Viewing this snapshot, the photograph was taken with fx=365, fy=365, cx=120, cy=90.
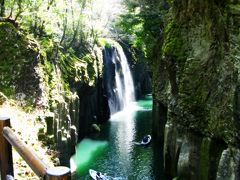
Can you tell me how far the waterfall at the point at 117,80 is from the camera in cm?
4427

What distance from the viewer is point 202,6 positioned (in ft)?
58.2

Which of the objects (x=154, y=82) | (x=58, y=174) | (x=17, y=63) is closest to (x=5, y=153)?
(x=58, y=174)

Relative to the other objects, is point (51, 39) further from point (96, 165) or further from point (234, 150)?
point (234, 150)

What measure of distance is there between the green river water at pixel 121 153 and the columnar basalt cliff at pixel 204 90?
7.25ft

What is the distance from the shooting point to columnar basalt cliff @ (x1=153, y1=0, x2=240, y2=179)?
48.2 ft

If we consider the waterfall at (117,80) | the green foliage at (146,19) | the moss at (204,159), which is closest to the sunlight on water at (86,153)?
the moss at (204,159)

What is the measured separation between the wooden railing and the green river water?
1737 centimetres

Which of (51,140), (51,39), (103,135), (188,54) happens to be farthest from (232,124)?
(103,135)

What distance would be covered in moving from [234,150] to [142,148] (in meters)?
14.7

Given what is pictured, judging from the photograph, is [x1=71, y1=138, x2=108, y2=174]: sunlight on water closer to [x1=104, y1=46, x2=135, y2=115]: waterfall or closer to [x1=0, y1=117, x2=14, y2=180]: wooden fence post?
[x1=104, y1=46, x2=135, y2=115]: waterfall

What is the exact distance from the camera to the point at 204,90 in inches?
687

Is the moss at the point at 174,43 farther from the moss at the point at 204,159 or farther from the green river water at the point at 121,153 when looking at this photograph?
the green river water at the point at 121,153

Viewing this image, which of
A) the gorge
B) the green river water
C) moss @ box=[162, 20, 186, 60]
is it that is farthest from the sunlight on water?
moss @ box=[162, 20, 186, 60]

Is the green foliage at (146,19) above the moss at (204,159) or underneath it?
above
